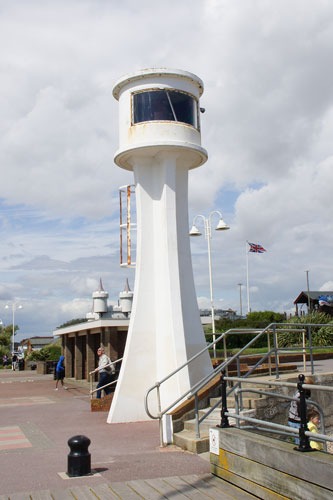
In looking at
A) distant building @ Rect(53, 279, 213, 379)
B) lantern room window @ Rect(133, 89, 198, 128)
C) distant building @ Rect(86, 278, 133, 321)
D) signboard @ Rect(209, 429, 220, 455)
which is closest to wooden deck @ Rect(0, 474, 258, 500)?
signboard @ Rect(209, 429, 220, 455)

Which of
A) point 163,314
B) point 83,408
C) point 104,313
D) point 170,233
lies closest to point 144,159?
point 170,233

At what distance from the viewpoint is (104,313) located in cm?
2319

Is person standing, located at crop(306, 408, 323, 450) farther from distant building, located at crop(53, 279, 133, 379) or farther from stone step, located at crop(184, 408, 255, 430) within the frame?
distant building, located at crop(53, 279, 133, 379)

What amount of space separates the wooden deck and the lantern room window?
363 inches

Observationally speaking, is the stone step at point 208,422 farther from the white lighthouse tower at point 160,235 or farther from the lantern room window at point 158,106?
the lantern room window at point 158,106

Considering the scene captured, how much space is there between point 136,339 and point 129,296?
1175 cm

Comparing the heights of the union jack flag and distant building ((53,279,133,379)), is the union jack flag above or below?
above

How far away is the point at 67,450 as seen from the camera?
903cm

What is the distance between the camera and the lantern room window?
531 inches

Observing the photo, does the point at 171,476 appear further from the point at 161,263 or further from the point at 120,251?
the point at 120,251

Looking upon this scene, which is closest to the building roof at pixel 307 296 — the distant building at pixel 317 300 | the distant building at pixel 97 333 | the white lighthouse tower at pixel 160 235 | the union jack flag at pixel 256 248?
the distant building at pixel 317 300

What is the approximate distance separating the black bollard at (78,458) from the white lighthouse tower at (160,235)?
5.02m

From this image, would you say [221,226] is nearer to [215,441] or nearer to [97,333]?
[97,333]

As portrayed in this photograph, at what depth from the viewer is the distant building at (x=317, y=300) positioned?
1830 inches
